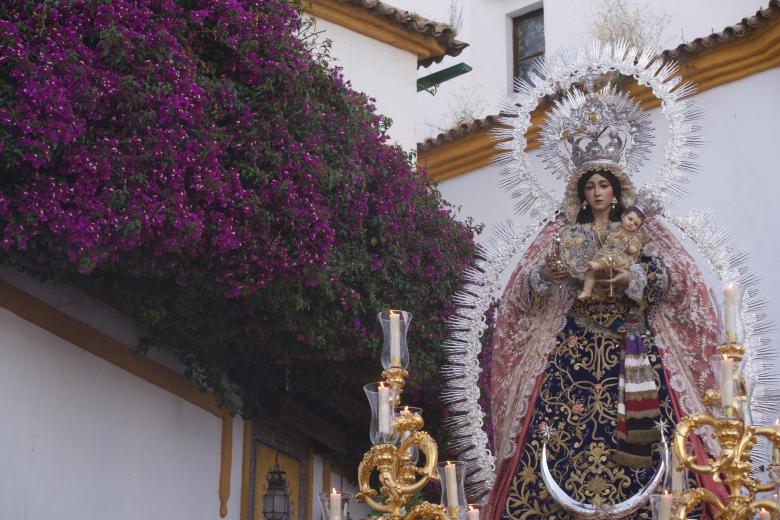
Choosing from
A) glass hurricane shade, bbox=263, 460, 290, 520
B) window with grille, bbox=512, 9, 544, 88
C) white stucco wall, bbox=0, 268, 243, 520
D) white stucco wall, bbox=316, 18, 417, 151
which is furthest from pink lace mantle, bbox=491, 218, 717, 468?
window with grille, bbox=512, 9, 544, 88

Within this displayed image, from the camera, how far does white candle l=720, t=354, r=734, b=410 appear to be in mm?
5508

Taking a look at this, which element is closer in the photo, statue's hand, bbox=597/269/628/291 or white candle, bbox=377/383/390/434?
white candle, bbox=377/383/390/434

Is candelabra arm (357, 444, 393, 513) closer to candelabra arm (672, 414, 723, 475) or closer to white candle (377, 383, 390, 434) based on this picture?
white candle (377, 383, 390, 434)

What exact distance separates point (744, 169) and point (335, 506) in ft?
19.6

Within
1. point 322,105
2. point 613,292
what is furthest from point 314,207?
point 613,292

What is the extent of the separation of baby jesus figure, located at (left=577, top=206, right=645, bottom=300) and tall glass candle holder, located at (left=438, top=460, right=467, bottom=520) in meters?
1.28

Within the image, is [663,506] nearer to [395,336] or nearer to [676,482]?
[676,482]

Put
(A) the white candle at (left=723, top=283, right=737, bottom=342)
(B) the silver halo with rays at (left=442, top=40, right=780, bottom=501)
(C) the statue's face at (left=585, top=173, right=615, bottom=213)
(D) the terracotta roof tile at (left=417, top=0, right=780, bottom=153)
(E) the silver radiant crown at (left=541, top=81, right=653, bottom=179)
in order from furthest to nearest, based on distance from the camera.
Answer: (D) the terracotta roof tile at (left=417, top=0, right=780, bottom=153), (E) the silver radiant crown at (left=541, top=81, right=653, bottom=179), (C) the statue's face at (left=585, top=173, right=615, bottom=213), (B) the silver halo with rays at (left=442, top=40, right=780, bottom=501), (A) the white candle at (left=723, top=283, right=737, bottom=342)

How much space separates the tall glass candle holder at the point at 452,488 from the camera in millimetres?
5922

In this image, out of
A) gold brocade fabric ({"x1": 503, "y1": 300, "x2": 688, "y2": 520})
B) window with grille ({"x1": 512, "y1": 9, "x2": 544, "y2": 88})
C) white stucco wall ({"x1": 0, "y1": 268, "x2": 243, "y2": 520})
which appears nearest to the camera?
gold brocade fabric ({"x1": 503, "y1": 300, "x2": 688, "y2": 520})

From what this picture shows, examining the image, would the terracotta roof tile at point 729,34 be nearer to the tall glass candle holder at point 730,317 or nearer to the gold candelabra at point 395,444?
the tall glass candle holder at point 730,317

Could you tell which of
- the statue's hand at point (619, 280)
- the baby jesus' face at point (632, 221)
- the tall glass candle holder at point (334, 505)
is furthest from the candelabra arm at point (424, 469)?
the baby jesus' face at point (632, 221)

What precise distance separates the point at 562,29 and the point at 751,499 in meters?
8.08

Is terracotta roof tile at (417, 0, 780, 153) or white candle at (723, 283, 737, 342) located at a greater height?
terracotta roof tile at (417, 0, 780, 153)
